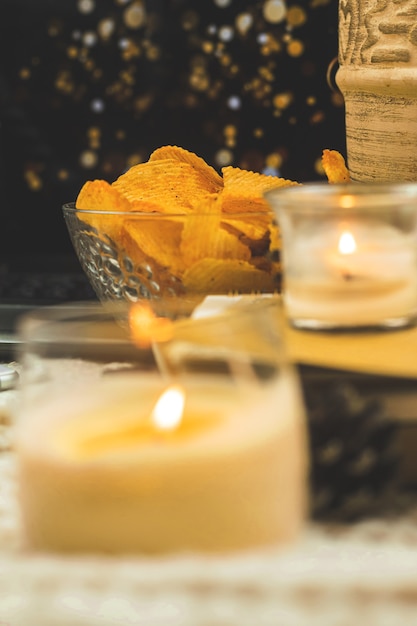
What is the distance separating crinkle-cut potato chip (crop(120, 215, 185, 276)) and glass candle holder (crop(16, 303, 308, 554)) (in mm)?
243

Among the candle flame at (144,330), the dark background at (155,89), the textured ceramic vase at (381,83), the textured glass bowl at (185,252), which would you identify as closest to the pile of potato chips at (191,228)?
the textured glass bowl at (185,252)

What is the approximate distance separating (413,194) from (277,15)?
97cm

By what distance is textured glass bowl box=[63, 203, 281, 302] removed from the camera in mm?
549

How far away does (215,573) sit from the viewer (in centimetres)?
27

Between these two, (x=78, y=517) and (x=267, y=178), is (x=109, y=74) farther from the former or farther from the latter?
(x=78, y=517)

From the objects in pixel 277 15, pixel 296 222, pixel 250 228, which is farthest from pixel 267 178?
pixel 277 15

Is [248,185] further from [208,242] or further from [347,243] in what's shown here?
[347,243]

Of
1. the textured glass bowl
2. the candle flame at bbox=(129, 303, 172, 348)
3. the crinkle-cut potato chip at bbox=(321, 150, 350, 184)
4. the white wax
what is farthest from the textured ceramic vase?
the candle flame at bbox=(129, 303, 172, 348)

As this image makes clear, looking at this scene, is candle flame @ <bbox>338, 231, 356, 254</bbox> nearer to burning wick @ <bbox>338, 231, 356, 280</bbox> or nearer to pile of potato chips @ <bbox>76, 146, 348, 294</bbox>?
burning wick @ <bbox>338, 231, 356, 280</bbox>

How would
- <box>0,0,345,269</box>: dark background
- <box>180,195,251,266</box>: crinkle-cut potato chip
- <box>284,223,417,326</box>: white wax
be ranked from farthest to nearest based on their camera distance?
1. <box>0,0,345,269</box>: dark background
2. <box>180,195,251,266</box>: crinkle-cut potato chip
3. <box>284,223,417,326</box>: white wax

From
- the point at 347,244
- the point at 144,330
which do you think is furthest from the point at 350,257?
the point at 144,330

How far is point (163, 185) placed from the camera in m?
0.61

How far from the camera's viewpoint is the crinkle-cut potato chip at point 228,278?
0.55 m

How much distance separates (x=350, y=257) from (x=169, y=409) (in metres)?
0.14
